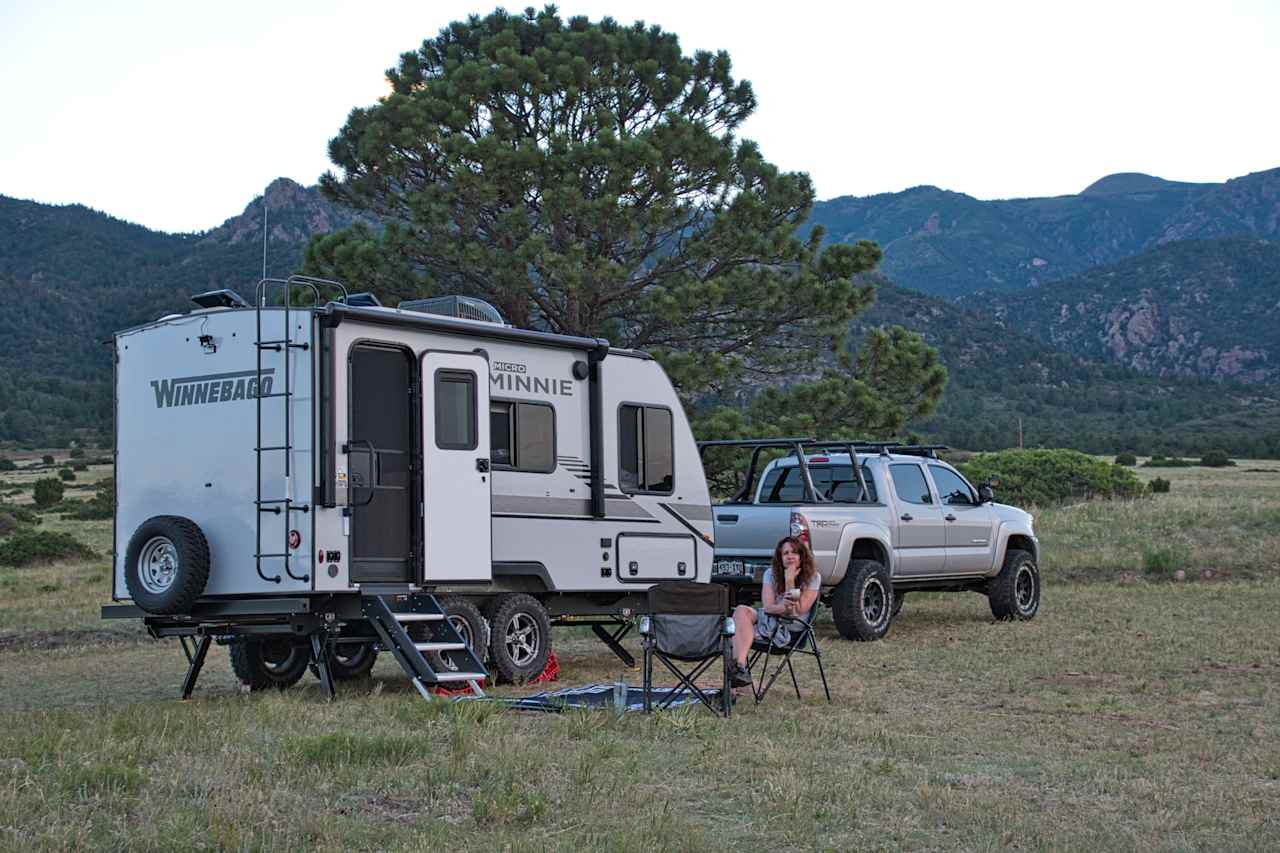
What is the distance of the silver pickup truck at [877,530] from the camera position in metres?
15.2

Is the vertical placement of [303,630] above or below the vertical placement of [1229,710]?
above

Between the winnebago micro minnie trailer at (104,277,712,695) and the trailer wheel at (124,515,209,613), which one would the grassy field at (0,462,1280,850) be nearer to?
the winnebago micro minnie trailer at (104,277,712,695)

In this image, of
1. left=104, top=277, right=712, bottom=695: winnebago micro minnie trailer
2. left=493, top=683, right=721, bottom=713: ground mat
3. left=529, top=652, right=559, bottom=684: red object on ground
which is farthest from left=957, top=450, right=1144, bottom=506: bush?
left=493, top=683, right=721, bottom=713: ground mat

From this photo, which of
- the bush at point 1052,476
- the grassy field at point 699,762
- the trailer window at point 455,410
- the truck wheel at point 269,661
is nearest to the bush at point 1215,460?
the bush at point 1052,476

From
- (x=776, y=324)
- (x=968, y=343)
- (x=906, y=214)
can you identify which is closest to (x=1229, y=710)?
(x=776, y=324)

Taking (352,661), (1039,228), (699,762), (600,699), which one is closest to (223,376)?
(352,661)

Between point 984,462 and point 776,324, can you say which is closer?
point 776,324

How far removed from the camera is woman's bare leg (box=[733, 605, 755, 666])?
1079cm

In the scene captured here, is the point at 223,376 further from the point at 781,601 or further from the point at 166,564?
the point at 781,601

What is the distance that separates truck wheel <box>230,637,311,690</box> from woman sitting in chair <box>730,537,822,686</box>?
3.70 metres

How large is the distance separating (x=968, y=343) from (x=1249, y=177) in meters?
98.8

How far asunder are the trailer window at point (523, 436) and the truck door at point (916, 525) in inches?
199

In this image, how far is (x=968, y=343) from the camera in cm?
8375

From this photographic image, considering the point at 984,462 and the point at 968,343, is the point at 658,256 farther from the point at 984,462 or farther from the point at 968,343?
the point at 968,343
